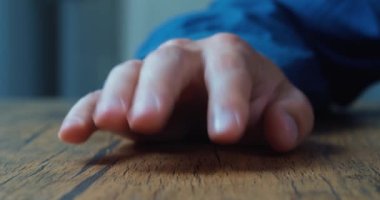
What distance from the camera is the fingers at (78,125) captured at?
33 cm

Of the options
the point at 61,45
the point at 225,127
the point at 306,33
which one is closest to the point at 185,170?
the point at 225,127

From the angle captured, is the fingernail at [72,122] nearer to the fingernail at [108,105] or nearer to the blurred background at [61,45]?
the fingernail at [108,105]

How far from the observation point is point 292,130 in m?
0.35

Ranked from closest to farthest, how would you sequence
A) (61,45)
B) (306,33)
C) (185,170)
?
(185,170) → (306,33) → (61,45)

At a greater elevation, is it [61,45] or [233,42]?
[233,42]

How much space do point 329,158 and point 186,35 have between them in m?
0.23

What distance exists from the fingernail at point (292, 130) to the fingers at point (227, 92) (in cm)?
3

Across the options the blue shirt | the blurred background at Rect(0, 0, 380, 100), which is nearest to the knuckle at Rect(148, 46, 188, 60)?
the blue shirt

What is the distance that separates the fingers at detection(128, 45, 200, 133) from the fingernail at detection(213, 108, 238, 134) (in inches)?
1.0

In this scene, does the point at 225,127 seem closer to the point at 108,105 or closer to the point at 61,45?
the point at 108,105

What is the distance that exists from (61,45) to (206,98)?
50.0 inches

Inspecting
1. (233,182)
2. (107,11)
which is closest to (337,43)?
(233,182)

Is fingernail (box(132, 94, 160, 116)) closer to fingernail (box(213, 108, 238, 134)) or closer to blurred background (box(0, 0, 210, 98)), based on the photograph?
fingernail (box(213, 108, 238, 134))

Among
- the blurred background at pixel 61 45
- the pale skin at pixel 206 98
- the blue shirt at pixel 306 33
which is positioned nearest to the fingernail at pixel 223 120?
the pale skin at pixel 206 98
